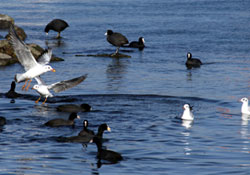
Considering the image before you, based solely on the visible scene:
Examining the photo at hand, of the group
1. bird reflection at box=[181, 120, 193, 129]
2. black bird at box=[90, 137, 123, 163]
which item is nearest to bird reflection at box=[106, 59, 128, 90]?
bird reflection at box=[181, 120, 193, 129]

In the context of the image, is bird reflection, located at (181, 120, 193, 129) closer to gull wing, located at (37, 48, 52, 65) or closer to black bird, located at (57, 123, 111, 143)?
black bird, located at (57, 123, 111, 143)

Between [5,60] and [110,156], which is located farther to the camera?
[5,60]

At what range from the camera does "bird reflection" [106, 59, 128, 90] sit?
2509 centimetres

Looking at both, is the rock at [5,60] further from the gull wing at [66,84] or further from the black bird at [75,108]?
the black bird at [75,108]

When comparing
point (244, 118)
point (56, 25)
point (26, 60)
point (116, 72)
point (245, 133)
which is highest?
point (56, 25)

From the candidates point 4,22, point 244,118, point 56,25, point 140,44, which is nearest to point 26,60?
point 244,118

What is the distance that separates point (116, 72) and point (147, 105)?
7.43 meters

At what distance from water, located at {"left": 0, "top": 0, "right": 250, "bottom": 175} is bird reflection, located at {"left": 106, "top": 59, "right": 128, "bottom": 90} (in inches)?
1.8

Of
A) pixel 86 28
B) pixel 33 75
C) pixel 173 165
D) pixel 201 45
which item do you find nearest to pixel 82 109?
pixel 33 75

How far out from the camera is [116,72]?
2809 centimetres

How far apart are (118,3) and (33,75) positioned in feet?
173

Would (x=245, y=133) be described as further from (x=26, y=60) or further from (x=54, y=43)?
(x=54, y=43)

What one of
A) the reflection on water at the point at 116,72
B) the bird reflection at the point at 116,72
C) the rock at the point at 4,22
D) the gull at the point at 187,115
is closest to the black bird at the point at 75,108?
the gull at the point at 187,115

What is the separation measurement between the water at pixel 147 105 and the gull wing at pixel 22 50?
5.33 feet
